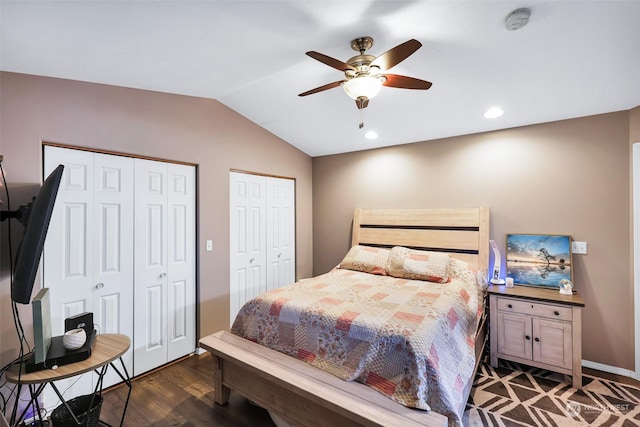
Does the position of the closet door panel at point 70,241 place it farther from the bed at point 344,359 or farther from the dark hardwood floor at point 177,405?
the bed at point 344,359

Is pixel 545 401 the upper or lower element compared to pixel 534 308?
lower

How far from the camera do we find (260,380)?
6.42 ft

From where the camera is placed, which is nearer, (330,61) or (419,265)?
(330,61)

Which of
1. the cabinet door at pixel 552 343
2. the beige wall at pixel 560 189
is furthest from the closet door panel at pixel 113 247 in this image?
the cabinet door at pixel 552 343

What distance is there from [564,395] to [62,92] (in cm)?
454

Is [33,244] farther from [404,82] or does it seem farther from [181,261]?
[404,82]

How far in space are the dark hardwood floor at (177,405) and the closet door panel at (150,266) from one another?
0.24m

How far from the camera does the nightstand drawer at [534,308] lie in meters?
2.42

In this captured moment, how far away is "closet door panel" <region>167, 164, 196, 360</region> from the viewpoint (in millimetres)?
2801

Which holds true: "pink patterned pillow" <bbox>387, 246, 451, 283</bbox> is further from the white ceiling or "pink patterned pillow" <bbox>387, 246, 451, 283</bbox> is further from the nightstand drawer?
the white ceiling

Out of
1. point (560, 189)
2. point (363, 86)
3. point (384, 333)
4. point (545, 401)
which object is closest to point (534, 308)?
point (545, 401)

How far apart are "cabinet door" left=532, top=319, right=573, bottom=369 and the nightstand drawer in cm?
6

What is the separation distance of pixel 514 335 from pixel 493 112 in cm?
211

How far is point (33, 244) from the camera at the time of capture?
136 cm
